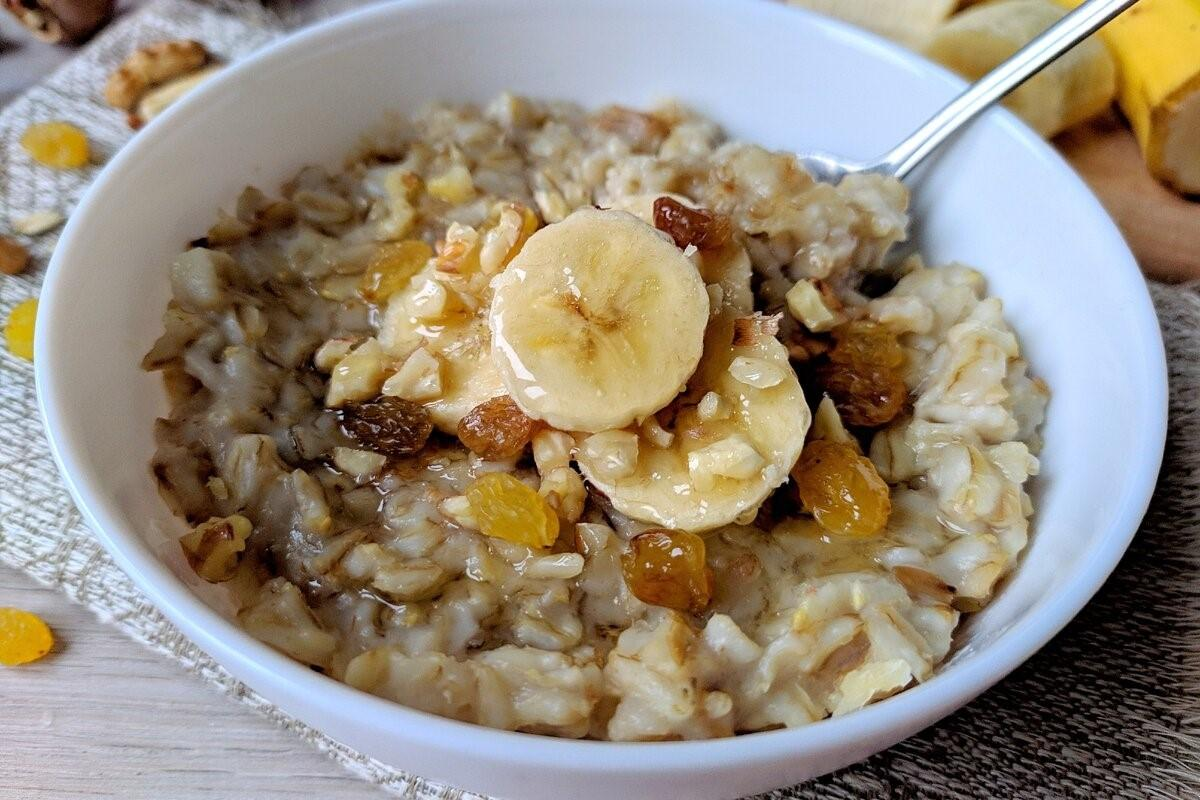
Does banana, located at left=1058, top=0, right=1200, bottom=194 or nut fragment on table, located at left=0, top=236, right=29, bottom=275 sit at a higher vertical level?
banana, located at left=1058, top=0, right=1200, bottom=194

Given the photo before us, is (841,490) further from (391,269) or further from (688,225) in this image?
(391,269)

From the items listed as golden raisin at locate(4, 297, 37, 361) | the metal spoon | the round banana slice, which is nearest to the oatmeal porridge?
the round banana slice

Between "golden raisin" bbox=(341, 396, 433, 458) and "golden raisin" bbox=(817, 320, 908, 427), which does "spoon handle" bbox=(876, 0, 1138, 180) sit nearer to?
"golden raisin" bbox=(817, 320, 908, 427)

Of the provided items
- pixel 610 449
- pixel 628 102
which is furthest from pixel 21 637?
pixel 628 102

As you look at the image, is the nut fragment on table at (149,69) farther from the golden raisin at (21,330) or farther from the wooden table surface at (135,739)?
the wooden table surface at (135,739)

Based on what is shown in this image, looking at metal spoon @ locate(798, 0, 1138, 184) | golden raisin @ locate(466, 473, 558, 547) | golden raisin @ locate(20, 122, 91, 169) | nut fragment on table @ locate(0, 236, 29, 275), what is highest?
metal spoon @ locate(798, 0, 1138, 184)

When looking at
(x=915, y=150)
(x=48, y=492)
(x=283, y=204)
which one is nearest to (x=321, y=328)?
(x=283, y=204)
